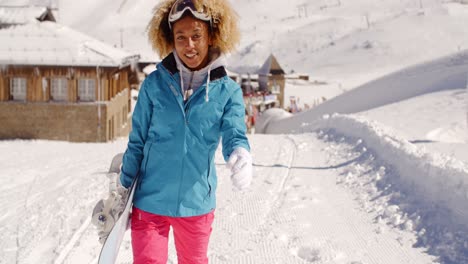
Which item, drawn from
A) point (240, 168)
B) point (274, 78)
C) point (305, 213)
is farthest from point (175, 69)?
point (274, 78)

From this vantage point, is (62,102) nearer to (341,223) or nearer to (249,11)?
(341,223)

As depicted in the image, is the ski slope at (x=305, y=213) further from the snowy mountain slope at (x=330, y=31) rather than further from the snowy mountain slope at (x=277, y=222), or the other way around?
the snowy mountain slope at (x=330, y=31)

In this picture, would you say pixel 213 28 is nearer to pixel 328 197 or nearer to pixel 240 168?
pixel 240 168

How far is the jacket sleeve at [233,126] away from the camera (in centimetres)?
258

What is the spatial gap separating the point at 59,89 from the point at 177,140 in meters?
19.9

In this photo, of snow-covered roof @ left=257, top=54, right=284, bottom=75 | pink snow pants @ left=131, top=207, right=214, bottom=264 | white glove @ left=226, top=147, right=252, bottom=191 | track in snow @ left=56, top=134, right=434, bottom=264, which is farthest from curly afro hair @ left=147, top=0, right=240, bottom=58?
snow-covered roof @ left=257, top=54, right=284, bottom=75

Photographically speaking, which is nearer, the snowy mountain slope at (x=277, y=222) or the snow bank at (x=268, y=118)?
the snowy mountain slope at (x=277, y=222)

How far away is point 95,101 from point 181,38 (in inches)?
755

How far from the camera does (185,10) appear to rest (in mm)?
2699

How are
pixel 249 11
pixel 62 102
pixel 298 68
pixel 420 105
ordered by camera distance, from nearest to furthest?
pixel 420 105 → pixel 62 102 → pixel 298 68 → pixel 249 11

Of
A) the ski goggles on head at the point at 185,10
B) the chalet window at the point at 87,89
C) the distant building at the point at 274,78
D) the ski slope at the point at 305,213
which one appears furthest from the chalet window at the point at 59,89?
the distant building at the point at 274,78

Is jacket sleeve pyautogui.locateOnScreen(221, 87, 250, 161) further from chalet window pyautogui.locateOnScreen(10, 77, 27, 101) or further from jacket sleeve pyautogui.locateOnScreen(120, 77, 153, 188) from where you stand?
chalet window pyautogui.locateOnScreen(10, 77, 27, 101)

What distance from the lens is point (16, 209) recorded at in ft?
18.0

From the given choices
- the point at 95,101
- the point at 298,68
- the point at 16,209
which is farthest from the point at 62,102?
the point at 298,68
